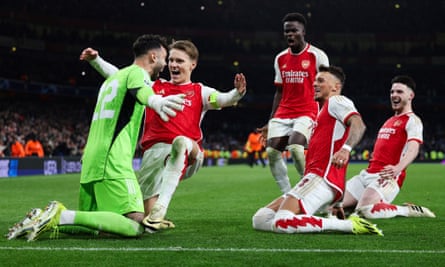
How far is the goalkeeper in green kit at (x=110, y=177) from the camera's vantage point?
5.10 meters

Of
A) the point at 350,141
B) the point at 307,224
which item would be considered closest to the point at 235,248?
the point at 307,224

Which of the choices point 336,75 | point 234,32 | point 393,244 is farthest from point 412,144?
point 234,32

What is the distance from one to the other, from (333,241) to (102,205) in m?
1.91

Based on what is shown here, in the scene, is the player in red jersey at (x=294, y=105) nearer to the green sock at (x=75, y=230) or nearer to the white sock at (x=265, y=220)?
the white sock at (x=265, y=220)

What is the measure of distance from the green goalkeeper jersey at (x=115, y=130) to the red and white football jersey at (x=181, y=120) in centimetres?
84

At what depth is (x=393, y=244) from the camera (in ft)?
→ 16.8

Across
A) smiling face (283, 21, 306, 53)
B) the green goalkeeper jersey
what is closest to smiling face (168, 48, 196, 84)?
the green goalkeeper jersey

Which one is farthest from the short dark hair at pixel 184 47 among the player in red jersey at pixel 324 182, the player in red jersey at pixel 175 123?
the player in red jersey at pixel 324 182

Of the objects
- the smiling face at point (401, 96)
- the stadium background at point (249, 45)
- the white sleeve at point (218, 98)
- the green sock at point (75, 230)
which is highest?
the stadium background at point (249, 45)

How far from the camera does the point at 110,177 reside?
5309 mm

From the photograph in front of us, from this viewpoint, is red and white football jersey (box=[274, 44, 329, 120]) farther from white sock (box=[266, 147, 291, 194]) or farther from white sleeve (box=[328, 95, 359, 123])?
white sleeve (box=[328, 95, 359, 123])

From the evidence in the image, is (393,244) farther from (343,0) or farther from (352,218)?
(343,0)

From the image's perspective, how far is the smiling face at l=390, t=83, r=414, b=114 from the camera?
26.4 feet

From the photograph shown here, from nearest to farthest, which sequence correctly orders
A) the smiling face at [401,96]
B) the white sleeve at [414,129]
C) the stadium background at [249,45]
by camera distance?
the white sleeve at [414,129] < the smiling face at [401,96] < the stadium background at [249,45]
